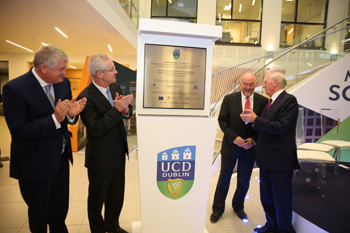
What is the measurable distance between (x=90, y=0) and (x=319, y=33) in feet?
17.0

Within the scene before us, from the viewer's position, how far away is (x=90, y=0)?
16.2 ft

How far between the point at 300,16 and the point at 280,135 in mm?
11276

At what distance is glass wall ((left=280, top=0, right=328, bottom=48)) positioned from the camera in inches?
417

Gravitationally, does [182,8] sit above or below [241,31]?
above

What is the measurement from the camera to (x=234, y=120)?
101 inches

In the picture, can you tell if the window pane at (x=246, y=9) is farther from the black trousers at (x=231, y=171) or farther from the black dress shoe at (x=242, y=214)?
the black dress shoe at (x=242, y=214)

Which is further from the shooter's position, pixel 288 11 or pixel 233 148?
pixel 288 11

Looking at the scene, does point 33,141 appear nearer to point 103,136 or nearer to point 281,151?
point 103,136

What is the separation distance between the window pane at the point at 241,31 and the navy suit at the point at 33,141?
33.5ft

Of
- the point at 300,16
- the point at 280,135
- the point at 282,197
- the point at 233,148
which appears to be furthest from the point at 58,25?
the point at 300,16

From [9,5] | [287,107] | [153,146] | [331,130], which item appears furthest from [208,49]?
[9,5]

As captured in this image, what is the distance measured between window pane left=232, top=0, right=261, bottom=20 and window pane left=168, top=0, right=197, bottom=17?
1981 mm

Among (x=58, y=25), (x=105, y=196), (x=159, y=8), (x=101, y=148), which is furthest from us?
(x=159, y=8)

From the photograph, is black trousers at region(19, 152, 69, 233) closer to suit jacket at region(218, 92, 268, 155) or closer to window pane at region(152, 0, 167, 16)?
suit jacket at region(218, 92, 268, 155)
